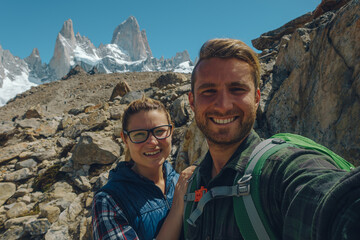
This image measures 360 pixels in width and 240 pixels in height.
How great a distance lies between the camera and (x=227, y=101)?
1.73 meters

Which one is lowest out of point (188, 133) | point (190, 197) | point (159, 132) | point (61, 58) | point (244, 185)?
point (188, 133)

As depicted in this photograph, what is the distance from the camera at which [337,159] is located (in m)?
1.37

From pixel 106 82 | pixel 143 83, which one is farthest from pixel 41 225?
pixel 106 82

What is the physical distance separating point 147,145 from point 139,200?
27.2 inches

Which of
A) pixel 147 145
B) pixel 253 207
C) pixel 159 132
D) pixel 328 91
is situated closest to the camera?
pixel 253 207

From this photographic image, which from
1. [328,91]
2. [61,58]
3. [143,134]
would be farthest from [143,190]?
[61,58]

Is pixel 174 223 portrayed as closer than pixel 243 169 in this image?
No

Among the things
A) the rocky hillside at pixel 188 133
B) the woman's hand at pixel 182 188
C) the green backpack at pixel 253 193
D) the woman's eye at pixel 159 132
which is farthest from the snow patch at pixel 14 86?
the green backpack at pixel 253 193

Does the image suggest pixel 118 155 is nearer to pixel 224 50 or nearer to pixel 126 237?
pixel 126 237

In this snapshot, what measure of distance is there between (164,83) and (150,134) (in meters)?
18.0

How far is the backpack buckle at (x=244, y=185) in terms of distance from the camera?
4.08 feet

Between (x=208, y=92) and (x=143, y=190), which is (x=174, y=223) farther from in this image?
(x=208, y=92)

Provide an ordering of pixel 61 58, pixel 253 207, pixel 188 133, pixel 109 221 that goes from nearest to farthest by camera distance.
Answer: pixel 253 207
pixel 109 221
pixel 188 133
pixel 61 58

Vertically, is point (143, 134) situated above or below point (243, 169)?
above
